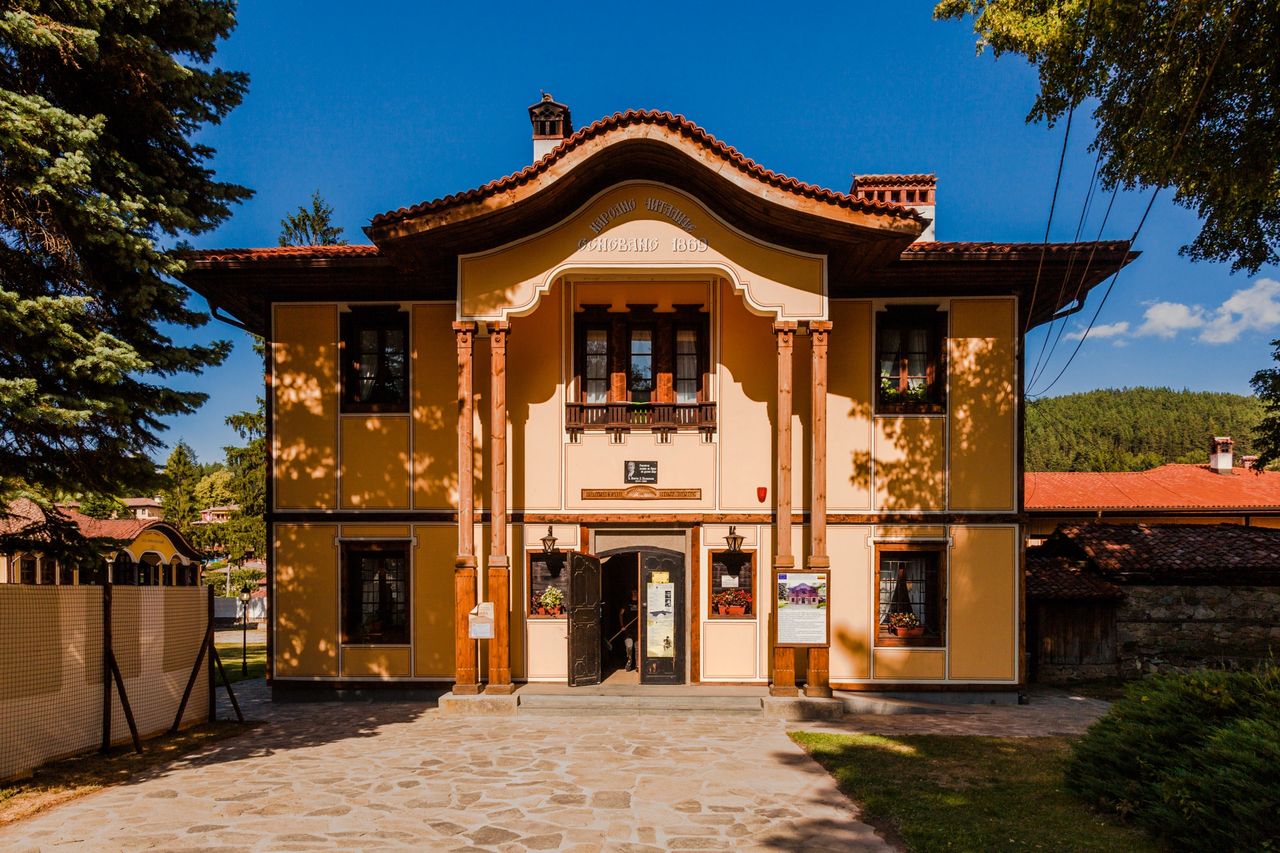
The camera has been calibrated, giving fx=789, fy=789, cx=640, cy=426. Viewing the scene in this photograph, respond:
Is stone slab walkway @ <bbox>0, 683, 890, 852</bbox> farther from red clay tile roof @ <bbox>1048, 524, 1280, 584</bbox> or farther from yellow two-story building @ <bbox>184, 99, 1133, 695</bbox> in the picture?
red clay tile roof @ <bbox>1048, 524, 1280, 584</bbox>

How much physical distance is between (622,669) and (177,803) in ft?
26.8

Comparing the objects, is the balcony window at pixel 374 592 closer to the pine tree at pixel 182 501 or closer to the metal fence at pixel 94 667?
the metal fence at pixel 94 667

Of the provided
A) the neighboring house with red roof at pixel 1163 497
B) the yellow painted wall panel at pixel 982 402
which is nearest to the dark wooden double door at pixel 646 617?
the yellow painted wall panel at pixel 982 402

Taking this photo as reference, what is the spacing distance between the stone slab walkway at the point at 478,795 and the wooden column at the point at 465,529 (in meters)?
1.11

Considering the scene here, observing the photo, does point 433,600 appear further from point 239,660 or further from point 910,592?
point 239,660

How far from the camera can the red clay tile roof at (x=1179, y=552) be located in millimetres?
15125

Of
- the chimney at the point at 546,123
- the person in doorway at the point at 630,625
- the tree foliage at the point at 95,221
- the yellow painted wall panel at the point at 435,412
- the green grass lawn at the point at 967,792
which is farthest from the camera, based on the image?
the chimney at the point at 546,123

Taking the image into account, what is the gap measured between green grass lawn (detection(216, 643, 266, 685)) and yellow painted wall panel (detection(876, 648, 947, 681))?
43.4 feet

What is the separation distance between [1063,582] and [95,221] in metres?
16.8

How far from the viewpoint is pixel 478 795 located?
8516 mm

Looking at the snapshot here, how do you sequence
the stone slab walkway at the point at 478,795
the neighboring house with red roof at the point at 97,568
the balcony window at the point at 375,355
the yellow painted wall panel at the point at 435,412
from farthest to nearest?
the balcony window at the point at 375,355 < the yellow painted wall panel at the point at 435,412 < the neighboring house with red roof at the point at 97,568 < the stone slab walkway at the point at 478,795

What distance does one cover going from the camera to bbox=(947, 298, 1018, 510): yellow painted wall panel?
45.4 feet

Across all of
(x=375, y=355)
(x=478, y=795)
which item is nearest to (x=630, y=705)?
(x=478, y=795)

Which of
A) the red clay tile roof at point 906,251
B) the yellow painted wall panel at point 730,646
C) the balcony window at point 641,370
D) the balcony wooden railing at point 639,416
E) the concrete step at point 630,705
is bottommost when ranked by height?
the concrete step at point 630,705
